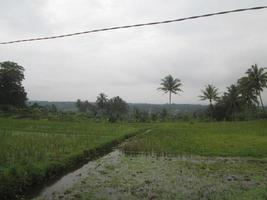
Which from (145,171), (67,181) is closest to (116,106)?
(145,171)

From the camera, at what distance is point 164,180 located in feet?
31.7

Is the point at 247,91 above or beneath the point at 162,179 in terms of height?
above

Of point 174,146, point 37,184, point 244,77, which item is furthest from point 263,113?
point 37,184

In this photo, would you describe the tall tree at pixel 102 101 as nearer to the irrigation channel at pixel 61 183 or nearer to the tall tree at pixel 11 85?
the tall tree at pixel 11 85

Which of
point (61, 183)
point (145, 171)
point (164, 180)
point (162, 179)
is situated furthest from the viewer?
point (145, 171)

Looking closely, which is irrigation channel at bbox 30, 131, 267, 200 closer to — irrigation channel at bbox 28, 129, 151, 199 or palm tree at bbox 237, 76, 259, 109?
irrigation channel at bbox 28, 129, 151, 199

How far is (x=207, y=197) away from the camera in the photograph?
772 centimetres

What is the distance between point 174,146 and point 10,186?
11.6 m

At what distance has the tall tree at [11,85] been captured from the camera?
4960 cm

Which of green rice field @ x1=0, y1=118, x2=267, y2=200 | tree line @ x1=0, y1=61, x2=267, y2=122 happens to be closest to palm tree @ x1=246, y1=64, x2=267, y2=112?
tree line @ x1=0, y1=61, x2=267, y2=122

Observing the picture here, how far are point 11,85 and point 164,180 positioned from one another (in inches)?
1768

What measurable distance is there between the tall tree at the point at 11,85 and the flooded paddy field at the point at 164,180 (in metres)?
40.0

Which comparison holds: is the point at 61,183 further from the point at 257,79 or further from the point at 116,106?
the point at 116,106

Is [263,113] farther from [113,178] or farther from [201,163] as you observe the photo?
[113,178]
